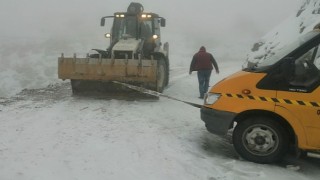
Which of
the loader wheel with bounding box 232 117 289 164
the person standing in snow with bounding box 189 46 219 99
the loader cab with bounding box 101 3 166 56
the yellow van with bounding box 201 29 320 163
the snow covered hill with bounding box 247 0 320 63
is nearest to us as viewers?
the yellow van with bounding box 201 29 320 163

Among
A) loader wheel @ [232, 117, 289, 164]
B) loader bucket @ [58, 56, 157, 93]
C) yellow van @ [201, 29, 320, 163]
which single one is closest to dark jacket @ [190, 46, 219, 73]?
loader bucket @ [58, 56, 157, 93]

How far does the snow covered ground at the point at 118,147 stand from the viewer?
19.1 ft

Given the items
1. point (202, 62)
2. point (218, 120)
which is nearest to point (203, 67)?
point (202, 62)

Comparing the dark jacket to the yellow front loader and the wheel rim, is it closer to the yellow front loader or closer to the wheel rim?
the yellow front loader

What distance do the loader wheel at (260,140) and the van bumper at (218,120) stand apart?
0.17m

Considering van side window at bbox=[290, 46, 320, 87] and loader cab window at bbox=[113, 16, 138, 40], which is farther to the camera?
loader cab window at bbox=[113, 16, 138, 40]

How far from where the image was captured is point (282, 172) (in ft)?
20.1

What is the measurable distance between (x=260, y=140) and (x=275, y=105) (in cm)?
60

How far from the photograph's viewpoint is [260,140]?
6.48 m

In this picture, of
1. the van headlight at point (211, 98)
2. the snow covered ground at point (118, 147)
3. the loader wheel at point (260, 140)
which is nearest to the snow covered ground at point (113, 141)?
the snow covered ground at point (118, 147)

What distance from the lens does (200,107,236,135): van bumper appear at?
664 cm

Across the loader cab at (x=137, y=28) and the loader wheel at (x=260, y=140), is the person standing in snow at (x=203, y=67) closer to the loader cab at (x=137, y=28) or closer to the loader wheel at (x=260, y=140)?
the loader cab at (x=137, y=28)

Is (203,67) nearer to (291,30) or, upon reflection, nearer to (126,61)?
(126,61)

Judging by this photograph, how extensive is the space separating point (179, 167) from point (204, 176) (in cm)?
45
